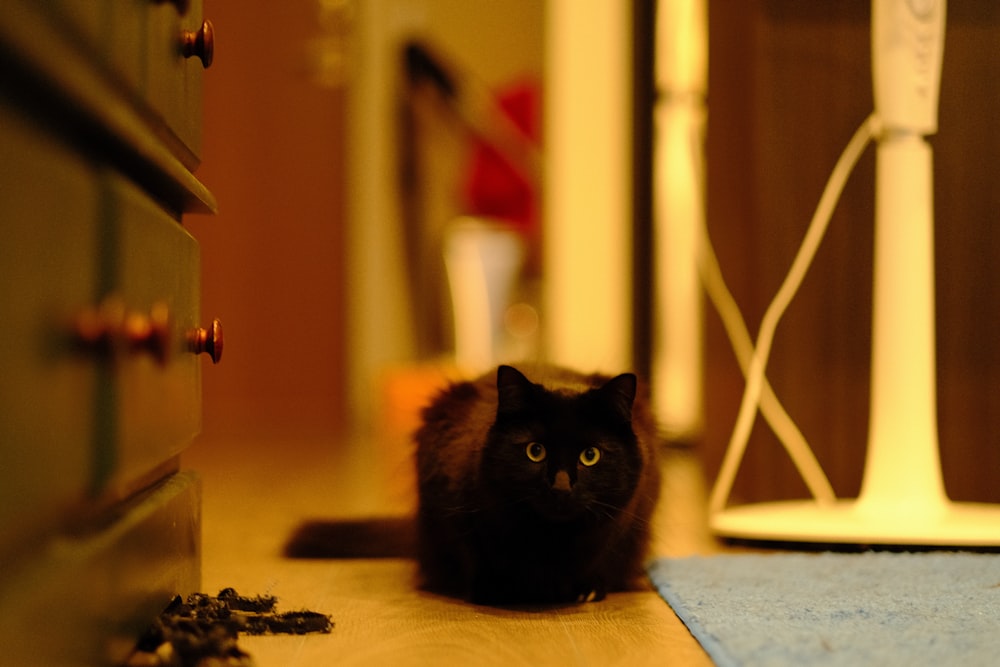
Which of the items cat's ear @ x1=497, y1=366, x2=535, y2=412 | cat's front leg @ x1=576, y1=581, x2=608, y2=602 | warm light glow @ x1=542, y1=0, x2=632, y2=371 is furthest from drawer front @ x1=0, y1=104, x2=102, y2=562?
warm light glow @ x1=542, y1=0, x2=632, y2=371

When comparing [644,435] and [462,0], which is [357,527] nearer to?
[644,435]

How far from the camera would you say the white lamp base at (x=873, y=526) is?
1.42 m

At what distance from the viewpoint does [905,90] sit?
1471 mm

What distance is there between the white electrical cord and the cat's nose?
0.63 m

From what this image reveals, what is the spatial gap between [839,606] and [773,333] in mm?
836

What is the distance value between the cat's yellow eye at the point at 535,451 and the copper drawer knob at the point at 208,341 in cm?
34

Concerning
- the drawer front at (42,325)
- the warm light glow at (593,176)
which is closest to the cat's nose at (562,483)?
the drawer front at (42,325)

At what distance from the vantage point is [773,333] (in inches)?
72.7

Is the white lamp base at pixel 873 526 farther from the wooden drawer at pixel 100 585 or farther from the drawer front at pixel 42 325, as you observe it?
the drawer front at pixel 42 325

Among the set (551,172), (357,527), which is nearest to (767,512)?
(357,527)

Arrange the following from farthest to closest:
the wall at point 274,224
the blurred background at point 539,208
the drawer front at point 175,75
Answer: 1. the wall at point 274,224
2. the blurred background at point 539,208
3. the drawer front at point 175,75

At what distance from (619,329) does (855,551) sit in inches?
73.8

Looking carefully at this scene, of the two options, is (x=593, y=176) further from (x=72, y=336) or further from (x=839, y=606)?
(x=72, y=336)

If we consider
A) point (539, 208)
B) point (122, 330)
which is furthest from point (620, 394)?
point (539, 208)
